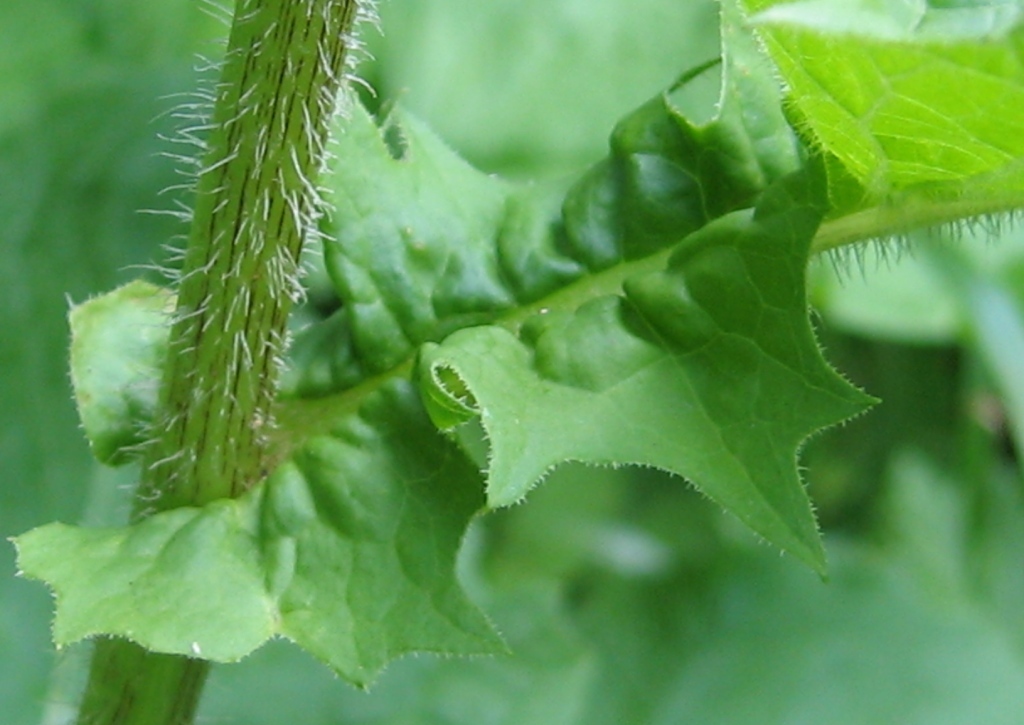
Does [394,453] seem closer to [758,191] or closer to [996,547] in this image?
[758,191]

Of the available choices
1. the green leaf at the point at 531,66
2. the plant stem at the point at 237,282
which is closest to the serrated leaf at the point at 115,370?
the plant stem at the point at 237,282

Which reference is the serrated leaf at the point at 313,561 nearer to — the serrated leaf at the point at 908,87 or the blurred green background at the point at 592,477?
the serrated leaf at the point at 908,87

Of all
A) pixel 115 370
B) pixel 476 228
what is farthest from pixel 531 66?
pixel 115 370

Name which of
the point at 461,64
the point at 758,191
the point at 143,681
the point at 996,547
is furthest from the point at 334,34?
the point at 996,547

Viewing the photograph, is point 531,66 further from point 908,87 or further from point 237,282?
point 908,87

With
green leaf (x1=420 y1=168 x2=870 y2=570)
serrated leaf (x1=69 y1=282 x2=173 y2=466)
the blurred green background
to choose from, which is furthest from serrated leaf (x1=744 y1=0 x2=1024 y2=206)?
the blurred green background

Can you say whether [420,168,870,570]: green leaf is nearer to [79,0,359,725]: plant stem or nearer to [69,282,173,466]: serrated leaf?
[79,0,359,725]: plant stem

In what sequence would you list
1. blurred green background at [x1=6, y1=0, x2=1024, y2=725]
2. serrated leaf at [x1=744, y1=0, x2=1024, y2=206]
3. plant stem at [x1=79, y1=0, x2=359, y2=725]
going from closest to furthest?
serrated leaf at [x1=744, y1=0, x2=1024, y2=206] < plant stem at [x1=79, y1=0, x2=359, y2=725] < blurred green background at [x1=6, y1=0, x2=1024, y2=725]
